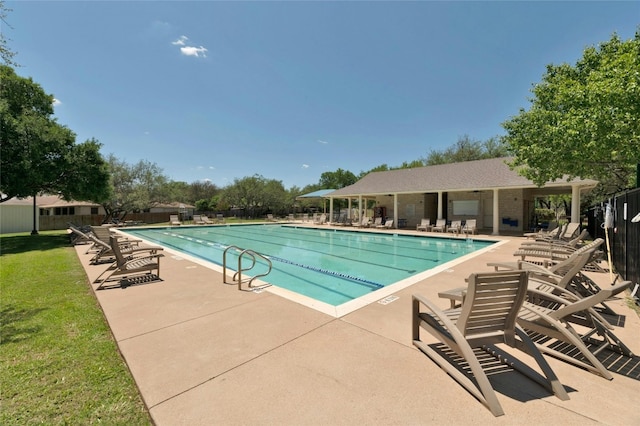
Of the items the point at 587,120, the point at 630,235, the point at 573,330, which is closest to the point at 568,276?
the point at 573,330

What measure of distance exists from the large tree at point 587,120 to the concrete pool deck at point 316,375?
5.61 m

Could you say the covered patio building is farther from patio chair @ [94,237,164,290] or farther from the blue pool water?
patio chair @ [94,237,164,290]

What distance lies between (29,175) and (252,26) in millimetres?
12814

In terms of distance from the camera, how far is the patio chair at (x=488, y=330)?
2.24 meters

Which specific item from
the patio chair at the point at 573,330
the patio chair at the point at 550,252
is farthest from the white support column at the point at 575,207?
the patio chair at the point at 573,330

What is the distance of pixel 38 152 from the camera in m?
12.9

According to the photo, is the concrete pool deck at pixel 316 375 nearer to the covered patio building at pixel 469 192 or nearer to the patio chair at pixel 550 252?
the patio chair at pixel 550 252

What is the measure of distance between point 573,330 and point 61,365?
5.01 meters

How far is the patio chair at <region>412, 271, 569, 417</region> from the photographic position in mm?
2238

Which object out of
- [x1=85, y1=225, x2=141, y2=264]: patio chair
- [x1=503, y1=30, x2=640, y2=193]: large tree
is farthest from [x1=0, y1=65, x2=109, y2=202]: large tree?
[x1=503, y1=30, x2=640, y2=193]: large tree

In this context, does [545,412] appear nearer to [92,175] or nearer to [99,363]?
[99,363]

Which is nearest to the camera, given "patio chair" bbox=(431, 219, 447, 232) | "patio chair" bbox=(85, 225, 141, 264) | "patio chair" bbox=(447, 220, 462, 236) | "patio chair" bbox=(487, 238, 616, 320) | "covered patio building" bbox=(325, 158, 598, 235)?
"patio chair" bbox=(487, 238, 616, 320)

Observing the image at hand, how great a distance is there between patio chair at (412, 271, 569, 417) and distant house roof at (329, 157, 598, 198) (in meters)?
15.4

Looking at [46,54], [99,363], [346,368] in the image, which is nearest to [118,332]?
[99,363]
